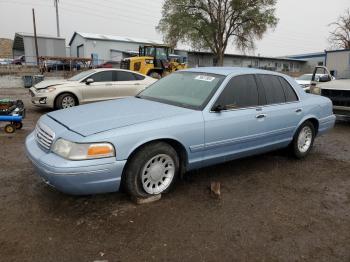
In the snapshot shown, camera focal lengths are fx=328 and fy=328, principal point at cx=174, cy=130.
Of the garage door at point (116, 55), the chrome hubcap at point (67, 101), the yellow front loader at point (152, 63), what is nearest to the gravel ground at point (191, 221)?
the chrome hubcap at point (67, 101)

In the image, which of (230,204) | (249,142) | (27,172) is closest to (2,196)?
(27,172)

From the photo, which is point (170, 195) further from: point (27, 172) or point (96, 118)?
point (27, 172)

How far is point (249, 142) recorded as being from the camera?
14.7 ft

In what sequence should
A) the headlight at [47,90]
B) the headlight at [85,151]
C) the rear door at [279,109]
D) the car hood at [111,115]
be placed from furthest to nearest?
the headlight at [47,90] → the rear door at [279,109] → the car hood at [111,115] → the headlight at [85,151]

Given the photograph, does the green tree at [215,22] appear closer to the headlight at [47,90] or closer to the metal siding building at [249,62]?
the metal siding building at [249,62]

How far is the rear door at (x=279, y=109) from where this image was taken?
4730 millimetres

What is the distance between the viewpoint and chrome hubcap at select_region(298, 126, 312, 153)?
5.43 metres

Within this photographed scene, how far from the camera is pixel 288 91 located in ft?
17.0

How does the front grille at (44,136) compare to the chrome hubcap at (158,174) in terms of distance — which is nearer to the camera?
the front grille at (44,136)

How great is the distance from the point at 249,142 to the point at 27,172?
3.10 m

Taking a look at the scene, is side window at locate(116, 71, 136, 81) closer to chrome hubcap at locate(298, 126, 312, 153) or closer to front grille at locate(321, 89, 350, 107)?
front grille at locate(321, 89, 350, 107)

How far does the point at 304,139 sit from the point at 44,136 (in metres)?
4.09

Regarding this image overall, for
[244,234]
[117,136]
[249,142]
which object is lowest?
[244,234]

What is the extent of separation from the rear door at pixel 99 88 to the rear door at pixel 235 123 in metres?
6.38
